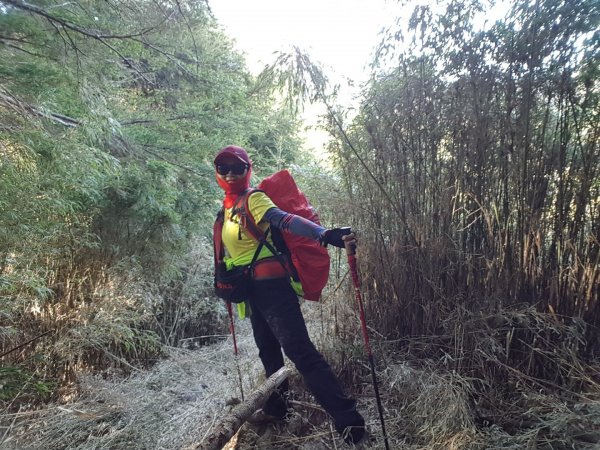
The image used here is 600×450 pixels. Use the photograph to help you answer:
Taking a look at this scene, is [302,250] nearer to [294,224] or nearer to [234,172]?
[294,224]

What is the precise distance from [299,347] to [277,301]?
0.29 meters

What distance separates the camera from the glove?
1.94 metres

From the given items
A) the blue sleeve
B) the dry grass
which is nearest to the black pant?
the dry grass

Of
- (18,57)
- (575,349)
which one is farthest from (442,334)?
(18,57)

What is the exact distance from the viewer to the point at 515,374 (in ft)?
7.54

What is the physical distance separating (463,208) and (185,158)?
3837mm

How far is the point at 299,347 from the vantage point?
7.30 ft

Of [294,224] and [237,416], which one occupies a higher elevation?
[294,224]

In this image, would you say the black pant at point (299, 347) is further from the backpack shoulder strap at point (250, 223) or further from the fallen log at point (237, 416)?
the fallen log at point (237, 416)

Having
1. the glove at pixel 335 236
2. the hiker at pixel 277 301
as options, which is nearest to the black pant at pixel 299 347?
the hiker at pixel 277 301

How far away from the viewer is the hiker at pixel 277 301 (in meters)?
2.16

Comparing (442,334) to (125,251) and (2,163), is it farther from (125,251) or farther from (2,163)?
(125,251)

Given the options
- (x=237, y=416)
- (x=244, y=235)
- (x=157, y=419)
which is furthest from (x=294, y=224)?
(x=157, y=419)

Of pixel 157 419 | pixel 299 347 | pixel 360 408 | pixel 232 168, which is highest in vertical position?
pixel 232 168
